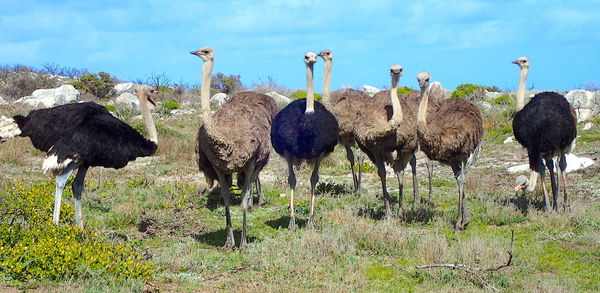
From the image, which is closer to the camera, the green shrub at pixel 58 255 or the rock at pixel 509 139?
the green shrub at pixel 58 255

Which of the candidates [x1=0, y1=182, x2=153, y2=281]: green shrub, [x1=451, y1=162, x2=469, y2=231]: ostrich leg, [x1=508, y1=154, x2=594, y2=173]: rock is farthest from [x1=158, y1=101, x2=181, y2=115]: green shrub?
[x1=0, y1=182, x2=153, y2=281]: green shrub

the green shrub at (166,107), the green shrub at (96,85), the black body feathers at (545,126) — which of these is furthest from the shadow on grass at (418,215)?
the green shrub at (96,85)

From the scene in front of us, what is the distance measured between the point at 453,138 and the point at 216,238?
322cm

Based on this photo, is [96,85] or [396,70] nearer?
[396,70]

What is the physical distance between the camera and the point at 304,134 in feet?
29.1

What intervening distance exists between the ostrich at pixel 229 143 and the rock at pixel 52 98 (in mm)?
17858

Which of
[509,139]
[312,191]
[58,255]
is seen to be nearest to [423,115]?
[312,191]

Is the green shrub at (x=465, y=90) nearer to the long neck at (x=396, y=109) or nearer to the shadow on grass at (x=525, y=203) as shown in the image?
the shadow on grass at (x=525, y=203)

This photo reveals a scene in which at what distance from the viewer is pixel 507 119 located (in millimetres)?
21438

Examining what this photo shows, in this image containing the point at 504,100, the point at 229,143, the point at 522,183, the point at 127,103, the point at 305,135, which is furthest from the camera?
the point at 127,103

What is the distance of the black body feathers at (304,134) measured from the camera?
29.1 feet

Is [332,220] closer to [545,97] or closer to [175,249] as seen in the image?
[175,249]

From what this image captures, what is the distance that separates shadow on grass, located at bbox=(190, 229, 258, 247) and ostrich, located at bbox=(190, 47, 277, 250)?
38 cm

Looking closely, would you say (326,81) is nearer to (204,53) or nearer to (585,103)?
(204,53)
